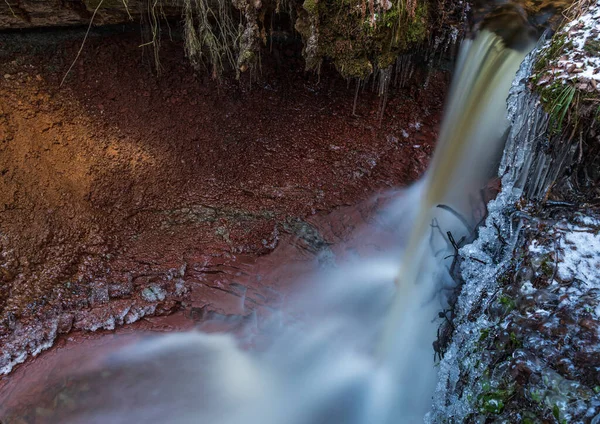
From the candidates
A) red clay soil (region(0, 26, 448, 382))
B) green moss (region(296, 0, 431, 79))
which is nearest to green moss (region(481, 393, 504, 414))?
red clay soil (region(0, 26, 448, 382))

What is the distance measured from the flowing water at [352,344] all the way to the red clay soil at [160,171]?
0.36 metres

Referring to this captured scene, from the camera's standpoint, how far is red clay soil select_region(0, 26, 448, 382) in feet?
12.3

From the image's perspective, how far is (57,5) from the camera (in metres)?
3.77

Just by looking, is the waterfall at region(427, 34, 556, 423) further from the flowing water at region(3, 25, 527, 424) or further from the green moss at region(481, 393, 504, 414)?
the flowing water at region(3, 25, 527, 424)

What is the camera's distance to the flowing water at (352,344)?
3248 mm

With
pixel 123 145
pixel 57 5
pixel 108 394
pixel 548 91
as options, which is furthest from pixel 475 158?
pixel 57 5

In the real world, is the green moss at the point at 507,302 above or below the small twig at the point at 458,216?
above

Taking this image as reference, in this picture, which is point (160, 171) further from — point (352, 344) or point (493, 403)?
point (493, 403)

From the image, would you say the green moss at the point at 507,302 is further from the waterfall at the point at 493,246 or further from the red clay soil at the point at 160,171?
the red clay soil at the point at 160,171

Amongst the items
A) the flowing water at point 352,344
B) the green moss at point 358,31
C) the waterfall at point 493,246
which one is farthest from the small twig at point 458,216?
the green moss at point 358,31

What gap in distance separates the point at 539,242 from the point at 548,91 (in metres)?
1.02

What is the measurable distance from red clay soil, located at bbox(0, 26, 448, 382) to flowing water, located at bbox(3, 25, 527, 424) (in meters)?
0.36

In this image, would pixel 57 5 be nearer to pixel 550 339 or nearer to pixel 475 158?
pixel 475 158

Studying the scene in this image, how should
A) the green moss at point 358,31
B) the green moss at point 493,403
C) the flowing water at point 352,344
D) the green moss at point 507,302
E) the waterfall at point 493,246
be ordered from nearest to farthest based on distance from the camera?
1. the green moss at point 493,403
2. the green moss at point 507,302
3. the waterfall at point 493,246
4. the flowing water at point 352,344
5. the green moss at point 358,31
